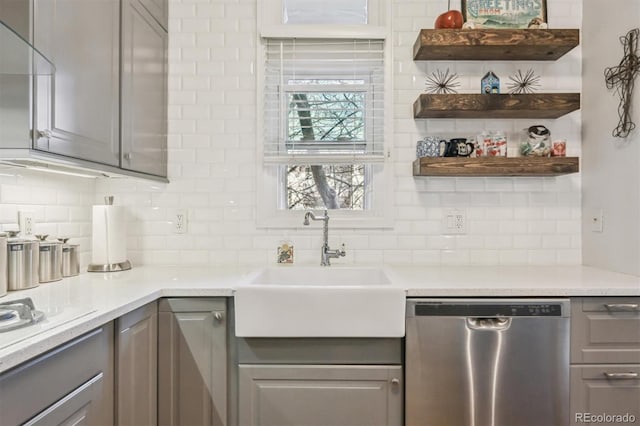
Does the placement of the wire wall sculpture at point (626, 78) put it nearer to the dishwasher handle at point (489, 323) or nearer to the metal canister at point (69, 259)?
the dishwasher handle at point (489, 323)

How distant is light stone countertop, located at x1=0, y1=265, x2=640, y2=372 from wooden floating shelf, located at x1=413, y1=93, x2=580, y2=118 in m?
0.83

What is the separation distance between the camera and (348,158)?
2166 millimetres

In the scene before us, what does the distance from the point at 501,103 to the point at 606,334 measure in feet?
3.80

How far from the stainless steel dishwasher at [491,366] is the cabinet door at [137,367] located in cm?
99

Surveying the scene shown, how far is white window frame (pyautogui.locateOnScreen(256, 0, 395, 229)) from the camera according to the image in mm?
2172

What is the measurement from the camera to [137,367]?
1.39m

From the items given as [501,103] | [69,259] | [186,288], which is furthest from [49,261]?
[501,103]

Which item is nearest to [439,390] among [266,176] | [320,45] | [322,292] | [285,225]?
[322,292]

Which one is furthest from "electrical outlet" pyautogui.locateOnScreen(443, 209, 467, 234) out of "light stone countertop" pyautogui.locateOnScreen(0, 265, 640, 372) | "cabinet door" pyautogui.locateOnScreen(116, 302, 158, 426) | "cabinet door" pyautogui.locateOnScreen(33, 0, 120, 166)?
"cabinet door" pyautogui.locateOnScreen(33, 0, 120, 166)

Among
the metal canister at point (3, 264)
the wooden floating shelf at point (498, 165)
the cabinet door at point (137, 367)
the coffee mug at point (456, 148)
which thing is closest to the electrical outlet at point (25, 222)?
the metal canister at point (3, 264)

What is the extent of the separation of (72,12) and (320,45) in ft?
4.03

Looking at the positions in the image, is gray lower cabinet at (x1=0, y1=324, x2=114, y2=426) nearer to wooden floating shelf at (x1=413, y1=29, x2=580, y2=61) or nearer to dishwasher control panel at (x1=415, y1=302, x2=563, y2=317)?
dishwasher control panel at (x1=415, y1=302, x2=563, y2=317)

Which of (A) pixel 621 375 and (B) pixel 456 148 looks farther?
(B) pixel 456 148

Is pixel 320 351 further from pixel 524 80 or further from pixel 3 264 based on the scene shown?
pixel 524 80
